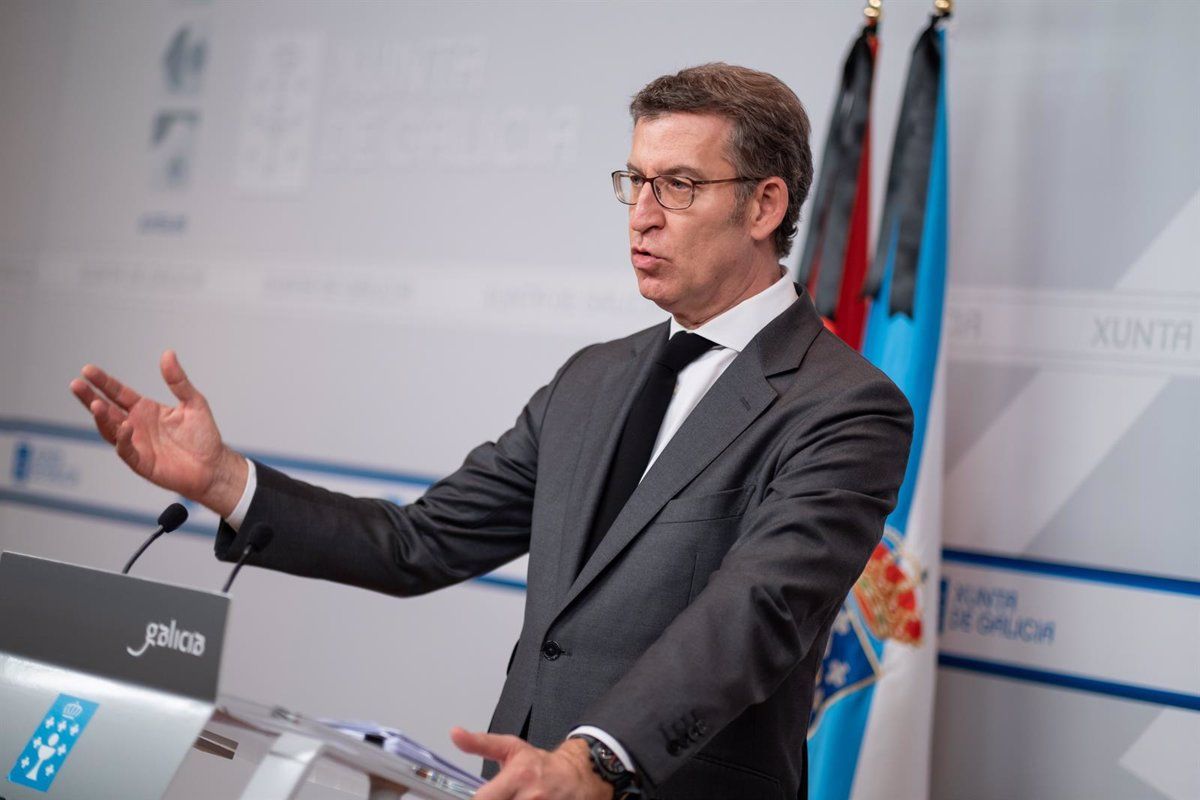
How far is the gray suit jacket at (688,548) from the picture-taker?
55.9 inches

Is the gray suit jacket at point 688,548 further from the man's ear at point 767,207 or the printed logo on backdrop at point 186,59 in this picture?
the printed logo on backdrop at point 186,59

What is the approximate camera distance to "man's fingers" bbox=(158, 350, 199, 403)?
1635 mm

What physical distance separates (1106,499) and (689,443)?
4.90 ft

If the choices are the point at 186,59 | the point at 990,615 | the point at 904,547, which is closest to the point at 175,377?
the point at 904,547

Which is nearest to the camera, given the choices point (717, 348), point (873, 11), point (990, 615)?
point (717, 348)

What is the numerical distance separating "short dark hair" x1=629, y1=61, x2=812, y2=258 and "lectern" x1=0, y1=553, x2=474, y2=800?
1073 millimetres

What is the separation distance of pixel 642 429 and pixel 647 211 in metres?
0.34

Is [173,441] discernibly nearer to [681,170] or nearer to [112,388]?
[112,388]

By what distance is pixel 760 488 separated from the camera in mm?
1675

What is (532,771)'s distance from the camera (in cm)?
117

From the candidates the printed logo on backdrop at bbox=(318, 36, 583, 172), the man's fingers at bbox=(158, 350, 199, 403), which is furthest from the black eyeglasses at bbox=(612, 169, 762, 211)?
the printed logo on backdrop at bbox=(318, 36, 583, 172)

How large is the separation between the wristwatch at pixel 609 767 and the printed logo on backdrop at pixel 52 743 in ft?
1.68

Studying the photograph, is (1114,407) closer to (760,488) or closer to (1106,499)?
(1106,499)

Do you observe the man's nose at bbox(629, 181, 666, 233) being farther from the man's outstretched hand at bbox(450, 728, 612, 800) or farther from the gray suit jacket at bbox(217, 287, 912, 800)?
the man's outstretched hand at bbox(450, 728, 612, 800)
